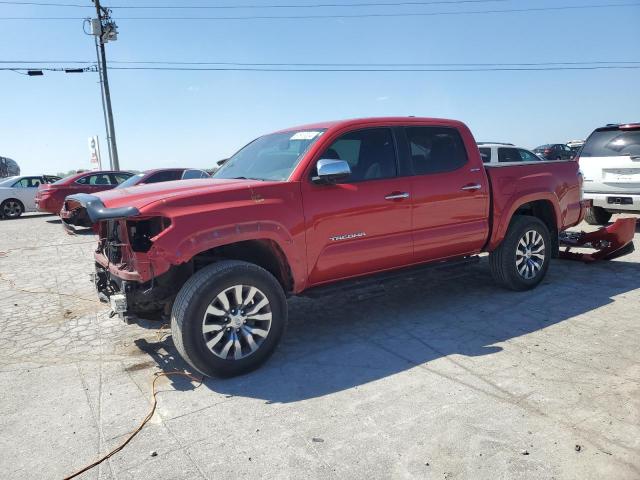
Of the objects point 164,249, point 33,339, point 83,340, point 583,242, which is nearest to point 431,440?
point 164,249

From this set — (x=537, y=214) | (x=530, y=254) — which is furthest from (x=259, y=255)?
(x=537, y=214)

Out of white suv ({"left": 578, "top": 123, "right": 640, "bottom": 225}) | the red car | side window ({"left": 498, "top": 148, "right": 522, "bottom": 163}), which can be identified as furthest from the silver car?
white suv ({"left": 578, "top": 123, "right": 640, "bottom": 225})

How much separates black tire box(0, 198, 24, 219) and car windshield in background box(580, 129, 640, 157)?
18022 millimetres

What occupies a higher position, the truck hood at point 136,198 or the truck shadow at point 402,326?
the truck hood at point 136,198

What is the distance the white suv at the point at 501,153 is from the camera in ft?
39.7

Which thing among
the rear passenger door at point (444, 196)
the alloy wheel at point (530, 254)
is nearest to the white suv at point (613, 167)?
the alloy wheel at point (530, 254)

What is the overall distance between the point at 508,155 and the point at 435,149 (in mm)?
8358

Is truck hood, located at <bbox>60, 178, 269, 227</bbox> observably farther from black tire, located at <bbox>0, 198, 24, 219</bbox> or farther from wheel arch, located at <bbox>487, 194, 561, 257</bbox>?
black tire, located at <bbox>0, 198, 24, 219</bbox>

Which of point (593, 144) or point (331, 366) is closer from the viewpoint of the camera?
point (331, 366)

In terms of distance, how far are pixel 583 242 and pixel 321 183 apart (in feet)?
14.8

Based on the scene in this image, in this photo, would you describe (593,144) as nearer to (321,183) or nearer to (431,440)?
(321,183)

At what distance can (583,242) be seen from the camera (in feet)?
22.4

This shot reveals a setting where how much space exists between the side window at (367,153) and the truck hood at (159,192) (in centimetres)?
93

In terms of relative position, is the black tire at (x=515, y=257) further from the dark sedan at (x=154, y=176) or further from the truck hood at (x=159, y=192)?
the dark sedan at (x=154, y=176)
